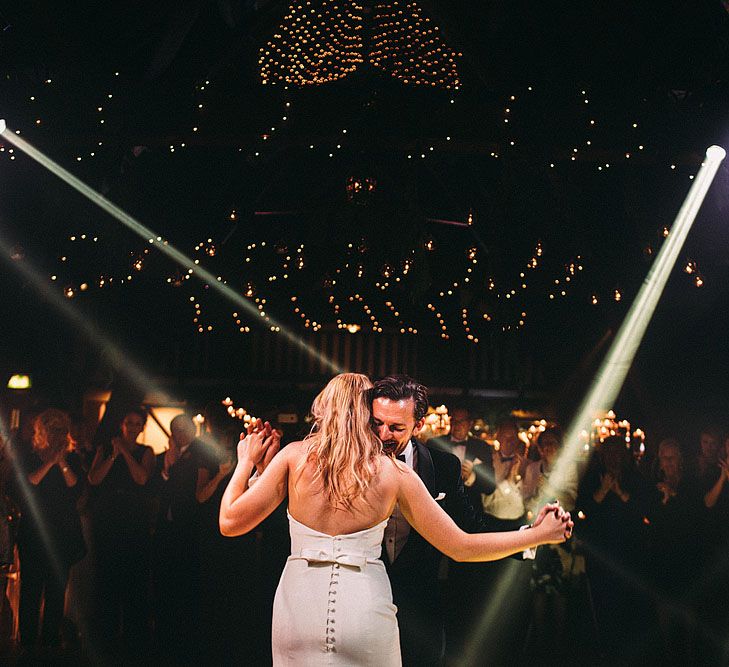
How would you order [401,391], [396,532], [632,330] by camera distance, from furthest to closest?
[632,330] < [396,532] < [401,391]

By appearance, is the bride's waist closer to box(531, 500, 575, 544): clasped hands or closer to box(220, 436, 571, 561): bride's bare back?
box(220, 436, 571, 561): bride's bare back

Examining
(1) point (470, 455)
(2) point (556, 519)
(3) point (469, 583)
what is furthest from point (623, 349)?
(2) point (556, 519)

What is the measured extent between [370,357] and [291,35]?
6.70 metres

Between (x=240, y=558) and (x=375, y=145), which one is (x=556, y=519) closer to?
(x=375, y=145)

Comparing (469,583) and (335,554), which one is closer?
(335,554)

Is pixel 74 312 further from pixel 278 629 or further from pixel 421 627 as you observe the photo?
pixel 278 629

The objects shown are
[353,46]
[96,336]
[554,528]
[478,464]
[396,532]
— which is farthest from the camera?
[96,336]

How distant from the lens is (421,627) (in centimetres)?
385

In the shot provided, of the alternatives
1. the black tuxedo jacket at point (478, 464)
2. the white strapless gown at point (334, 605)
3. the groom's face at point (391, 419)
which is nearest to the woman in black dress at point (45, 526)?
the black tuxedo jacket at point (478, 464)

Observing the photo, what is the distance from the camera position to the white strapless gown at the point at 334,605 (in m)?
2.64

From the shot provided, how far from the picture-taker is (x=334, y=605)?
2.67 metres

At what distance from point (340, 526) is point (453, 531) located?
1.28 ft

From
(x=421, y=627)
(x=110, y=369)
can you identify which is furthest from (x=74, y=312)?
(x=421, y=627)

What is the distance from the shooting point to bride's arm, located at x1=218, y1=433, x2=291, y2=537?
2750mm
